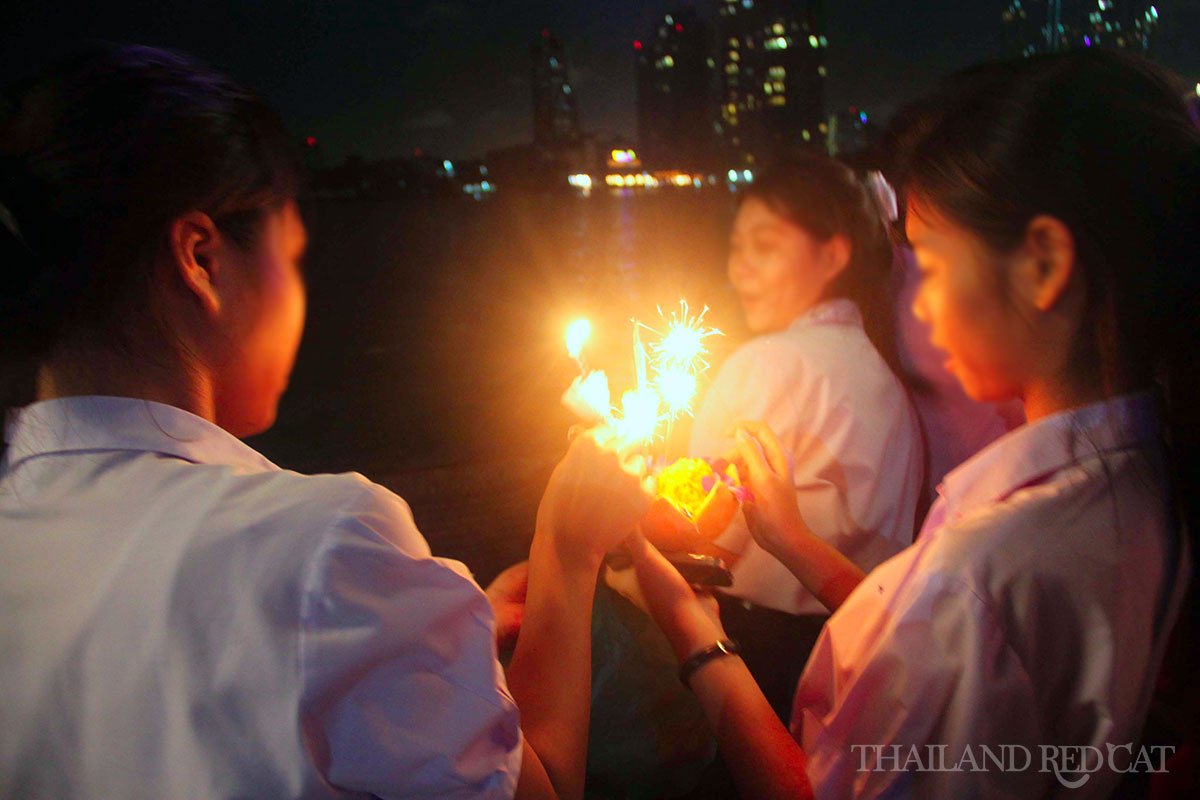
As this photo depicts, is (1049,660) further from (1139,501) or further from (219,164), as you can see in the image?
(219,164)

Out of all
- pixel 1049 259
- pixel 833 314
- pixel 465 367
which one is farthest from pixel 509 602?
pixel 465 367

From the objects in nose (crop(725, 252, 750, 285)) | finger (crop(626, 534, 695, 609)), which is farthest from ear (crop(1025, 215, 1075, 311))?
nose (crop(725, 252, 750, 285))

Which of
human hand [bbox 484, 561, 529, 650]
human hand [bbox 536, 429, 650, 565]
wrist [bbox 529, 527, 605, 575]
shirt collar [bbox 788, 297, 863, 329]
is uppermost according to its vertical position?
shirt collar [bbox 788, 297, 863, 329]

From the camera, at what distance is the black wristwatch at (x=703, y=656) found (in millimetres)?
1899

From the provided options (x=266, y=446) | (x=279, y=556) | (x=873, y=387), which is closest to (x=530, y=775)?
(x=279, y=556)

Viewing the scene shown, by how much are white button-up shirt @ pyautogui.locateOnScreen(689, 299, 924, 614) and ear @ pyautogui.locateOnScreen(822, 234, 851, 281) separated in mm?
290

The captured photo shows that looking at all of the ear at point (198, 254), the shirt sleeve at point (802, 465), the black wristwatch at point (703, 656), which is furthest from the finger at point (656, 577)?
the ear at point (198, 254)

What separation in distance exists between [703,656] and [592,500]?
55 centimetres

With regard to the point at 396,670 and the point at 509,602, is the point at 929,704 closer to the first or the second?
the point at 396,670

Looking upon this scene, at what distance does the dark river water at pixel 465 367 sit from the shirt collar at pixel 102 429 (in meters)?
0.60

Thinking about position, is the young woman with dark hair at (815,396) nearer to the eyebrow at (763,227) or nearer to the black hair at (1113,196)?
the eyebrow at (763,227)

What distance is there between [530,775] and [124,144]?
1.37 metres

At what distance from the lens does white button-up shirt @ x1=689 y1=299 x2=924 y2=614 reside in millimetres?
2791

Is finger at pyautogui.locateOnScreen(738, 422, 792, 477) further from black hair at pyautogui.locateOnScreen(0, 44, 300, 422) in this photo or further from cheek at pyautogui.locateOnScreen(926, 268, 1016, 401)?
black hair at pyautogui.locateOnScreen(0, 44, 300, 422)
